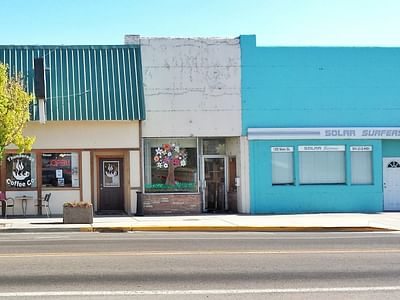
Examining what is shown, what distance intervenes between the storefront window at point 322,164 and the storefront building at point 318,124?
0.13ft

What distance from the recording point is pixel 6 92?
1861 cm

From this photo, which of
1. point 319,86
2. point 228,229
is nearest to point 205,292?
point 228,229

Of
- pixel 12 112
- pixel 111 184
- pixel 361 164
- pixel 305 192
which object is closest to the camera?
pixel 12 112

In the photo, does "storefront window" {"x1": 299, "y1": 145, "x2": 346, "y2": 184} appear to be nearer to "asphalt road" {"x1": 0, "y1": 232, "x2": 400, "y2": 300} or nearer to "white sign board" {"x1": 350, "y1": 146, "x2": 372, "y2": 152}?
"white sign board" {"x1": 350, "y1": 146, "x2": 372, "y2": 152}

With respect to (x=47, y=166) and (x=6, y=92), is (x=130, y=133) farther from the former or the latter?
(x=6, y=92)

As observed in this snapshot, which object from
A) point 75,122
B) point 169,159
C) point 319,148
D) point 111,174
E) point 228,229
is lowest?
point 228,229

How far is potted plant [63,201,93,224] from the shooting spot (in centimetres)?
1888

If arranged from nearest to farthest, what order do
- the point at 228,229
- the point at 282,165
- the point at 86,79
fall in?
the point at 228,229
the point at 86,79
the point at 282,165

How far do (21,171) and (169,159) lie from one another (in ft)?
18.0

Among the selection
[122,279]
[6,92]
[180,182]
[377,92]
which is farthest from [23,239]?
[377,92]

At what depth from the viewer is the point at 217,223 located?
1889 centimetres

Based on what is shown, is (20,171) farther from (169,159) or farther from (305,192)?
(305,192)

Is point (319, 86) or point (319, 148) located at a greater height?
point (319, 86)

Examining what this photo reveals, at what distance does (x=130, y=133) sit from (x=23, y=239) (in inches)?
319
